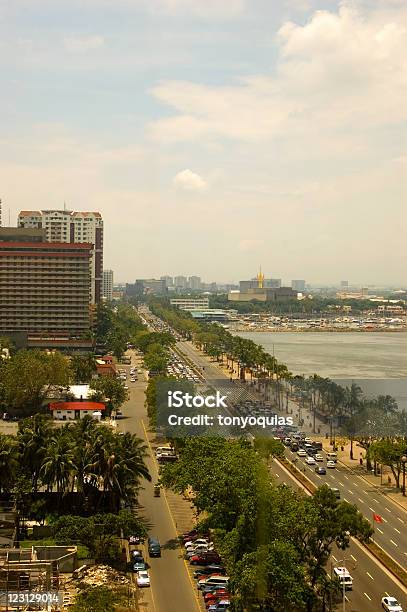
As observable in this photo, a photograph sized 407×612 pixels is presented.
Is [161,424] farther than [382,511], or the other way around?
[161,424]

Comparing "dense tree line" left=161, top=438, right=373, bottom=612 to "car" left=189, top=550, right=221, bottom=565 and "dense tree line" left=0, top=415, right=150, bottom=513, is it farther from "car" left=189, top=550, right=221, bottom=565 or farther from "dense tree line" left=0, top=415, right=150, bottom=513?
"dense tree line" left=0, top=415, right=150, bottom=513

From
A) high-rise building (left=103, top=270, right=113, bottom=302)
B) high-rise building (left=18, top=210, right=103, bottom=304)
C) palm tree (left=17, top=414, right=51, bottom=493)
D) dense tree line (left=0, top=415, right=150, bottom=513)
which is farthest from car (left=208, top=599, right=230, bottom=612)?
high-rise building (left=103, top=270, right=113, bottom=302)

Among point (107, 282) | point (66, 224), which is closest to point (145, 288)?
point (107, 282)

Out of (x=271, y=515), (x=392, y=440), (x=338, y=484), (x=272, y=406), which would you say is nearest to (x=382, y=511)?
(x=338, y=484)

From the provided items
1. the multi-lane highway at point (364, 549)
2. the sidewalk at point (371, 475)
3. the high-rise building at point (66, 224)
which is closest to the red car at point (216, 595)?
the multi-lane highway at point (364, 549)

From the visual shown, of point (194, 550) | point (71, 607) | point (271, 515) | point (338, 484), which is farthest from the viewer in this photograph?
point (338, 484)

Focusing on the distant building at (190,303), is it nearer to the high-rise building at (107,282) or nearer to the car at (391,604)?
the high-rise building at (107,282)

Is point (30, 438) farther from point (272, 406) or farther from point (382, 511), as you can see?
point (272, 406)
